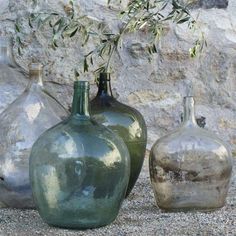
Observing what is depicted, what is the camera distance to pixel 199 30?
6.18 feet

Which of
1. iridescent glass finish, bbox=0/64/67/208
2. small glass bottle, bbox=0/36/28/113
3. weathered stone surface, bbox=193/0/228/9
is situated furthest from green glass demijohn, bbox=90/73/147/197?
weathered stone surface, bbox=193/0/228/9

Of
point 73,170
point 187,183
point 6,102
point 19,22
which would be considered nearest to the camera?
point 73,170

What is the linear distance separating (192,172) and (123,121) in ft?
0.72

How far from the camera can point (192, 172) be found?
1300mm

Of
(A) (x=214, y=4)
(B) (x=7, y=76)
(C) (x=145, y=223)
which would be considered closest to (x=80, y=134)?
(C) (x=145, y=223)

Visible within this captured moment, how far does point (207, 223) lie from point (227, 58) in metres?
0.85

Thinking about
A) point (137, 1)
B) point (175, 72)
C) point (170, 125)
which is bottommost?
point (170, 125)

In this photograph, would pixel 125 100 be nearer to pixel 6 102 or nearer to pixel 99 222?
pixel 6 102

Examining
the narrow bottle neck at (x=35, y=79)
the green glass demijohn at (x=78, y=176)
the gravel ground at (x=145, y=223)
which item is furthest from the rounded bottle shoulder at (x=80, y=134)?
the narrow bottle neck at (x=35, y=79)

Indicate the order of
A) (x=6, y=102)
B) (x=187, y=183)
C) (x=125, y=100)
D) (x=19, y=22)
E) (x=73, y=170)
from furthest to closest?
(x=125, y=100)
(x=19, y=22)
(x=6, y=102)
(x=187, y=183)
(x=73, y=170)

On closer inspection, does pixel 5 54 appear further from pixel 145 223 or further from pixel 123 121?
pixel 145 223

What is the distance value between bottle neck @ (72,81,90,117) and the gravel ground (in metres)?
0.22

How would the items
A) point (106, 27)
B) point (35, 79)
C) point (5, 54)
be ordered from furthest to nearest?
point (106, 27)
point (5, 54)
point (35, 79)

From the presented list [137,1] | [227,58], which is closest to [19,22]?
[137,1]
